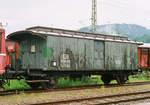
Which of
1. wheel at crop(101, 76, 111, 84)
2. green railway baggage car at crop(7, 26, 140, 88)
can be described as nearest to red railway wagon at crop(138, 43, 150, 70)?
wheel at crop(101, 76, 111, 84)

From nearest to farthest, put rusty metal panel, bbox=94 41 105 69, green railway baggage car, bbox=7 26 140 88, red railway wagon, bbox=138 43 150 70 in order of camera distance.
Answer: green railway baggage car, bbox=7 26 140 88 → rusty metal panel, bbox=94 41 105 69 → red railway wagon, bbox=138 43 150 70

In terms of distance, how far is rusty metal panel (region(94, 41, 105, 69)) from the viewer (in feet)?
54.1

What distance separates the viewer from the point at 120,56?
18.1 metres

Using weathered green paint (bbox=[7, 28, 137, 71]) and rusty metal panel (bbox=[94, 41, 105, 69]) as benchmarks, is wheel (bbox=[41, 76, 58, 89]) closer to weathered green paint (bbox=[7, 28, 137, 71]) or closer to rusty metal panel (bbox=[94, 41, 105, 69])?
weathered green paint (bbox=[7, 28, 137, 71])

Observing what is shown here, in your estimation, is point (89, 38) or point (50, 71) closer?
point (50, 71)

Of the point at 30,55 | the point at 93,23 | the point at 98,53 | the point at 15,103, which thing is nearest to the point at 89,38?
the point at 98,53

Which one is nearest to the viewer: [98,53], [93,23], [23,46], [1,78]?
[1,78]

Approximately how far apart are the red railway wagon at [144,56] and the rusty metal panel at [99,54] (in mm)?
10218

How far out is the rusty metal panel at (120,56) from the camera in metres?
17.2

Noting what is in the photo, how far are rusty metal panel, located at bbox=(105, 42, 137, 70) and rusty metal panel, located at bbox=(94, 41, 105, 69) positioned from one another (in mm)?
364

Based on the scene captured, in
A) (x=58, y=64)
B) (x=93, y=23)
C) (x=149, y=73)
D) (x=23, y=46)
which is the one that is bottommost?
(x=149, y=73)

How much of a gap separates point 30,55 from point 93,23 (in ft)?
60.0

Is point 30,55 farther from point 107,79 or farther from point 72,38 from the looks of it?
point 107,79

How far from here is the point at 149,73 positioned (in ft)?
85.8
